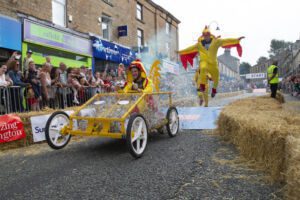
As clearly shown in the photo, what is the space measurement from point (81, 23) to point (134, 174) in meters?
11.8

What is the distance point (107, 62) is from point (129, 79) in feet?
34.6

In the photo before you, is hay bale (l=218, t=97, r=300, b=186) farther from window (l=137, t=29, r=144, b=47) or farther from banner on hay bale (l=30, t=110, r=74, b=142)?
window (l=137, t=29, r=144, b=47)

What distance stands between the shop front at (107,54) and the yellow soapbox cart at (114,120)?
9567 millimetres

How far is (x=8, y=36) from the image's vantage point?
9.17 metres

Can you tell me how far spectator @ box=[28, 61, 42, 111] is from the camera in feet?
21.9

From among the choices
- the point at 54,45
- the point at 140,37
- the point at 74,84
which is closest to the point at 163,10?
the point at 140,37

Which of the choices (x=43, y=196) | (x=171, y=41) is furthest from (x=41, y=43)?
(x=171, y=41)

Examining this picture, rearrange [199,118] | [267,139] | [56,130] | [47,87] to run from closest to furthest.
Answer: [267,139] < [56,130] < [47,87] < [199,118]

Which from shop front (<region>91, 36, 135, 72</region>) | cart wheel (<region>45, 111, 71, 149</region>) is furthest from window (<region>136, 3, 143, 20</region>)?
cart wheel (<region>45, 111, 71, 149</region>)

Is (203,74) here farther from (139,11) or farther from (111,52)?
(139,11)

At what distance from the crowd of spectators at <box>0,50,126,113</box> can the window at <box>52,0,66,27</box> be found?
14.0ft

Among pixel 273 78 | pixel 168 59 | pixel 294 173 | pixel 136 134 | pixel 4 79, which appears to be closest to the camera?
pixel 294 173

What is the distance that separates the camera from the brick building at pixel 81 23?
10297mm

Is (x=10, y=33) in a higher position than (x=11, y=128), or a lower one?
higher
